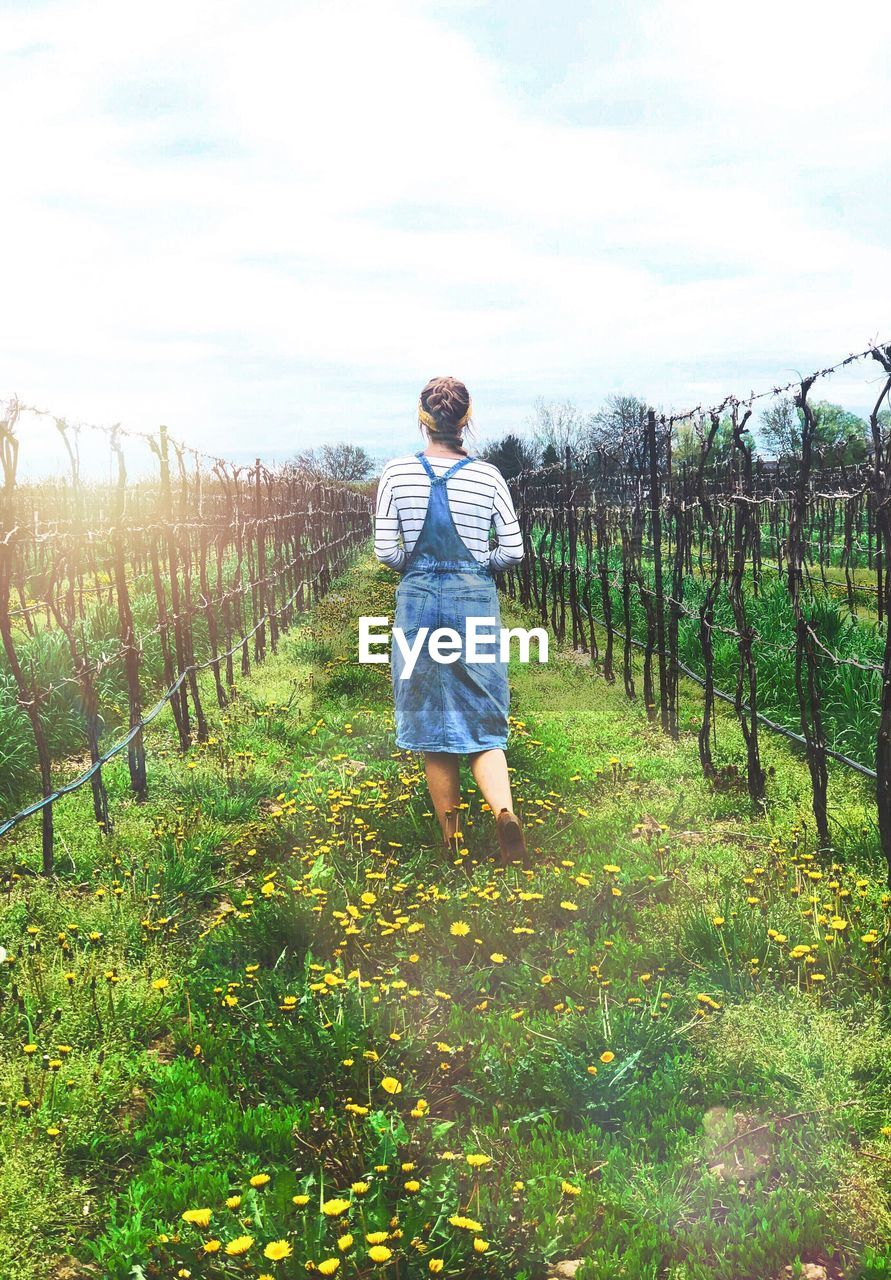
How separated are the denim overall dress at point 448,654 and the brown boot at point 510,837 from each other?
37 cm

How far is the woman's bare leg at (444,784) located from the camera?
409cm

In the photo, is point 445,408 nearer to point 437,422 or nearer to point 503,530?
point 437,422

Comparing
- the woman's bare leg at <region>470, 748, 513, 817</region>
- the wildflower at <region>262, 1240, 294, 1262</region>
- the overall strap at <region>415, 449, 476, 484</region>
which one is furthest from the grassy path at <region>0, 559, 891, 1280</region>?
the overall strap at <region>415, 449, 476, 484</region>

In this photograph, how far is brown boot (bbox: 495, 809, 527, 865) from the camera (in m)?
3.76

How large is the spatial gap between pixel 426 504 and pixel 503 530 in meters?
0.36

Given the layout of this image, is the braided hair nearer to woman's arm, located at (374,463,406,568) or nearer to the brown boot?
woman's arm, located at (374,463,406,568)

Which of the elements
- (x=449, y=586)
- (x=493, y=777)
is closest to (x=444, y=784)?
(x=493, y=777)

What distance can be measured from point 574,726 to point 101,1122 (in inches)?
182

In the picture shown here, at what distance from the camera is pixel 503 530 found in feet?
13.2

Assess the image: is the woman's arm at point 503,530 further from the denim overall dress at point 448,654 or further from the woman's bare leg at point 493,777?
the woman's bare leg at point 493,777

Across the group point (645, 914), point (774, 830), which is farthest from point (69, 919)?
point (774, 830)

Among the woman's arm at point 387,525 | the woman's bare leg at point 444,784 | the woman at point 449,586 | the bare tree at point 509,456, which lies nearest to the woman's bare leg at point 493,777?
the woman at point 449,586

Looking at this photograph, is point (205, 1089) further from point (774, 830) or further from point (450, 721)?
point (774, 830)

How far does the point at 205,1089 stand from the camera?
8.62 feet
